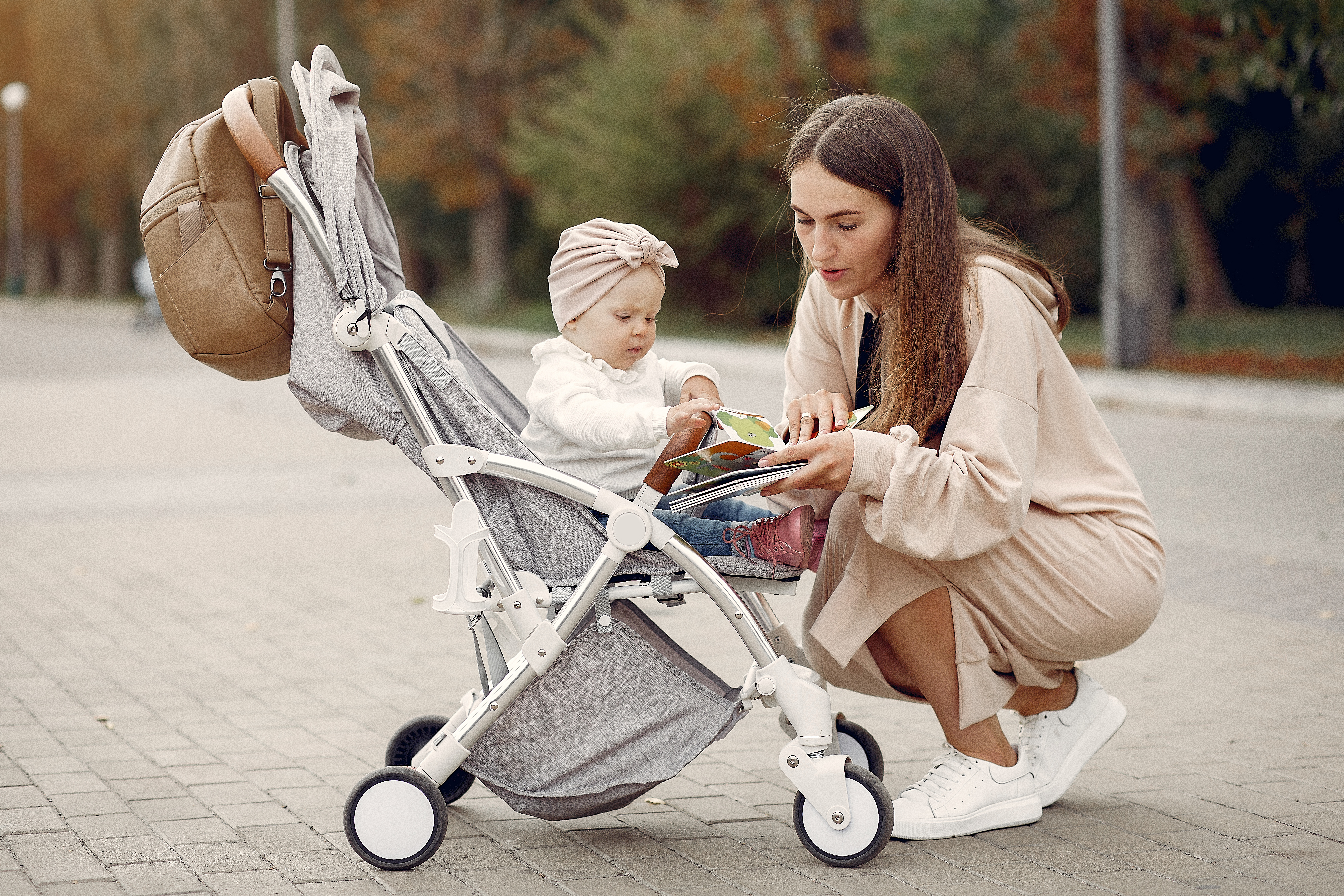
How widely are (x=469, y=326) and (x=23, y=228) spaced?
3103 centimetres

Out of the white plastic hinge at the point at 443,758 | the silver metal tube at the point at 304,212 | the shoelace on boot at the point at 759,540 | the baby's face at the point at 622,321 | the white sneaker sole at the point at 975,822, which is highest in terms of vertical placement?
the silver metal tube at the point at 304,212

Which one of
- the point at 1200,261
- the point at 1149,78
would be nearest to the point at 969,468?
the point at 1149,78

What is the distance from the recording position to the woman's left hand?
10.1 ft

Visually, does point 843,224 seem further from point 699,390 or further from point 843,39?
point 843,39

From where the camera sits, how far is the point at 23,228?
51.7 metres

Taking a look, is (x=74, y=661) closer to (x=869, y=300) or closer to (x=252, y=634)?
(x=252, y=634)

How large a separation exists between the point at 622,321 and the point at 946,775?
4.10 ft

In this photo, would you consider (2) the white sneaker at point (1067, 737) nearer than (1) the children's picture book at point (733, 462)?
No

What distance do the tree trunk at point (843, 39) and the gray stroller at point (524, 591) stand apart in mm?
18029

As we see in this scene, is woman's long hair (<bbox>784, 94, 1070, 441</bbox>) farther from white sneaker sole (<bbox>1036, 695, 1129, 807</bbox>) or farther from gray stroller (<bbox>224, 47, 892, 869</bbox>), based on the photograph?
white sneaker sole (<bbox>1036, 695, 1129, 807</bbox>)

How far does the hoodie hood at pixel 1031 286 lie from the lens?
3.41 meters

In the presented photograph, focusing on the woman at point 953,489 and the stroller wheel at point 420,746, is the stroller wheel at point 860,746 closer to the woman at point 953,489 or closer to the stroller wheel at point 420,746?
the stroller wheel at point 420,746

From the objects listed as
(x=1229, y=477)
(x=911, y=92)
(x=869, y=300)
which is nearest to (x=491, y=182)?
(x=911, y=92)

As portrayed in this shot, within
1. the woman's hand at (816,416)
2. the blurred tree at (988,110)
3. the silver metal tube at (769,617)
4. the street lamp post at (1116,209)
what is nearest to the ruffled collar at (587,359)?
the woman's hand at (816,416)
